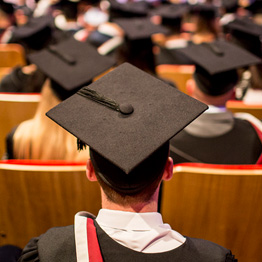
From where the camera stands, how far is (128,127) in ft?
3.25

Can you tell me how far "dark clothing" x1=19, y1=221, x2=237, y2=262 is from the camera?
2.71 ft

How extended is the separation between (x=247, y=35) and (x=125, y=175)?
3.33 m

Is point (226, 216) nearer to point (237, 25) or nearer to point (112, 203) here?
point (112, 203)

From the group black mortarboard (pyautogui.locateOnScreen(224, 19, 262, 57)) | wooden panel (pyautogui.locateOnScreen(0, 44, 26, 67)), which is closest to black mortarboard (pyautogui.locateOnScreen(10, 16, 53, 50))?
wooden panel (pyautogui.locateOnScreen(0, 44, 26, 67))

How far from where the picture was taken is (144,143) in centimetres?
95

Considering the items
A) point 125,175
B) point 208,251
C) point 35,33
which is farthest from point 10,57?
point 208,251

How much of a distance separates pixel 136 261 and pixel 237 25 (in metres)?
3.55

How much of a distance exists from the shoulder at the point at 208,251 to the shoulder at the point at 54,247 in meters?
0.38

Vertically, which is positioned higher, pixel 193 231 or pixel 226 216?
pixel 226 216

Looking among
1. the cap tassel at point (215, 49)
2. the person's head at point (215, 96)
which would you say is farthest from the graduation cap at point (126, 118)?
the cap tassel at point (215, 49)

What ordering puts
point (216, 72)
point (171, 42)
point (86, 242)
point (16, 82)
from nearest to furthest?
point (86, 242) < point (216, 72) < point (16, 82) < point (171, 42)

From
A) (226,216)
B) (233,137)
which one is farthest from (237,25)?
(226,216)

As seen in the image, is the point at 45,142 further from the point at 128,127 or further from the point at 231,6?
the point at 231,6

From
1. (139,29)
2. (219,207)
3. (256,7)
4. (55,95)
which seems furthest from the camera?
Result: (256,7)
